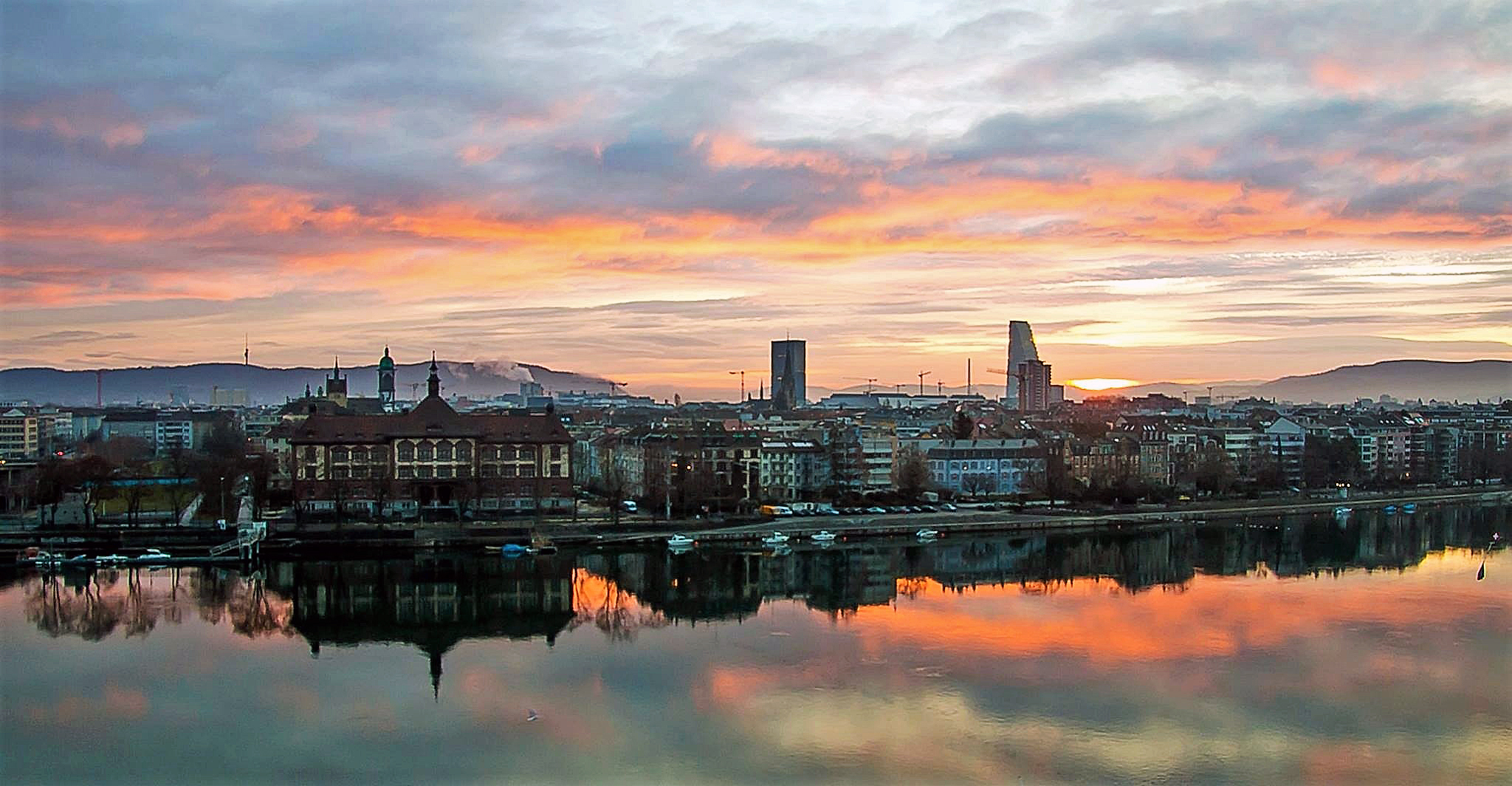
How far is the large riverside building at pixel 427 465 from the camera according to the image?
63.1ft

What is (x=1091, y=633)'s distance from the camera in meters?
12.0

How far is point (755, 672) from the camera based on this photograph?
10.3 m

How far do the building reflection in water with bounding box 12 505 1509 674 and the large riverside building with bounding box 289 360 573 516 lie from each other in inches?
118

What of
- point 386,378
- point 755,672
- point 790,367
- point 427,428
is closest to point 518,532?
point 427,428

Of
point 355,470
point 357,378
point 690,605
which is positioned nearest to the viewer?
point 690,605

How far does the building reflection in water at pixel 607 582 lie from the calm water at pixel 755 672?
7 cm

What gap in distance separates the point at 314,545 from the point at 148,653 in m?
5.85

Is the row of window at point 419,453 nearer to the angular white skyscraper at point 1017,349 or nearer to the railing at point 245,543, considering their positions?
the railing at point 245,543

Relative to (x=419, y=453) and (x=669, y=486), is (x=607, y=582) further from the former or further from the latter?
(x=419, y=453)

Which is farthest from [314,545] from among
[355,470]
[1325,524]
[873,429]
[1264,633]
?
[1325,524]

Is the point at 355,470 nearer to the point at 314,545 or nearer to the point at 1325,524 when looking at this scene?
the point at 314,545

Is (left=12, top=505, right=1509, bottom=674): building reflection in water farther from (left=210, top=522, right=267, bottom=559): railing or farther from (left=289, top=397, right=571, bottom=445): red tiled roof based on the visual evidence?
(left=289, top=397, right=571, bottom=445): red tiled roof

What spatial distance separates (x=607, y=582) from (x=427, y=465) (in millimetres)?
5959

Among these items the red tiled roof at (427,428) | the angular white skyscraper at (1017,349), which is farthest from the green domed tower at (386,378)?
the angular white skyscraper at (1017,349)
